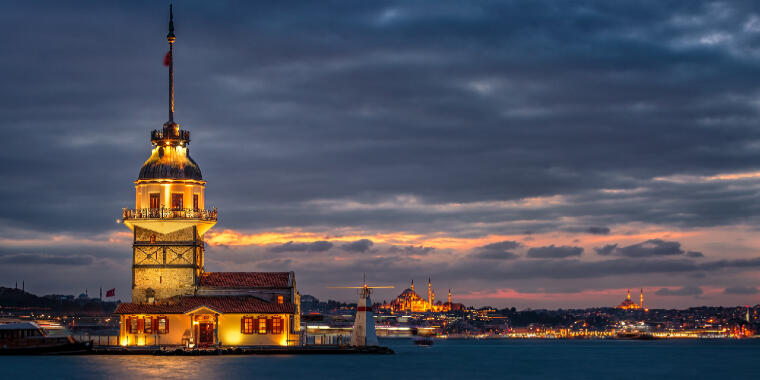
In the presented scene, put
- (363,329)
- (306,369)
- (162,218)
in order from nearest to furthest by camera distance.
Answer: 1. (306,369)
2. (363,329)
3. (162,218)

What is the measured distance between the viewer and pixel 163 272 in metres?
84.1

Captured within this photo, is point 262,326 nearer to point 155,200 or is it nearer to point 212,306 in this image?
point 212,306

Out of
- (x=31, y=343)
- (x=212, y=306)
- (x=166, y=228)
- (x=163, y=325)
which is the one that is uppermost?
(x=166, y=228)

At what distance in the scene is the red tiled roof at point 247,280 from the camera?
277 feet

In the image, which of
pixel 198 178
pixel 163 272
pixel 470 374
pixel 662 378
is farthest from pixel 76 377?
pixel 662 378

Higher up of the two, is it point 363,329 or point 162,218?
point 162,218

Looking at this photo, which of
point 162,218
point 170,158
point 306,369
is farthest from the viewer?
point 170,158

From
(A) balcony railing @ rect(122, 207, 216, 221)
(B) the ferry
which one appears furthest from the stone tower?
(B) the ferry

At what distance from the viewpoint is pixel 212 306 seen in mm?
81125

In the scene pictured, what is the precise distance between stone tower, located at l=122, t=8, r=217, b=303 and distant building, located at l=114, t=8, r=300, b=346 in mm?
77

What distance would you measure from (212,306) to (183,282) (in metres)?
4.23

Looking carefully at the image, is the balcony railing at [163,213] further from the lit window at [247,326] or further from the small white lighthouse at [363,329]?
the small white lighthouse at [363,329]

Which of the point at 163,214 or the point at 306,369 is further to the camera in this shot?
the point at 163,214

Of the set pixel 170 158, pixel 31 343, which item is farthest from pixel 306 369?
pixel 31 343
